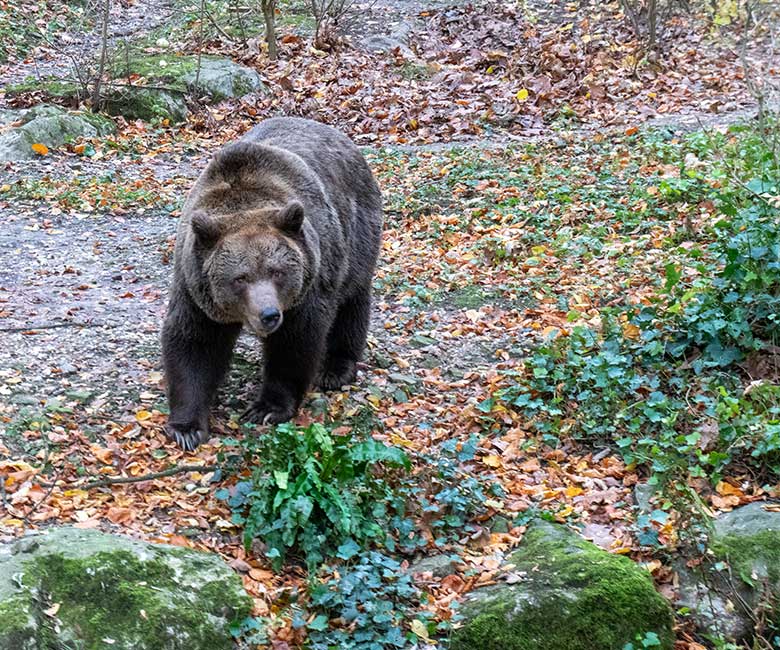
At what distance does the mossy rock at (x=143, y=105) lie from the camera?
14.9 m

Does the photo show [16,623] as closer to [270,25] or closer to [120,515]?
[120,515]

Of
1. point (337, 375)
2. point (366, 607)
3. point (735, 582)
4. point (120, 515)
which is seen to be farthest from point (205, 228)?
point (735, 582)

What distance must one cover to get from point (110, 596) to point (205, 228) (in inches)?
101

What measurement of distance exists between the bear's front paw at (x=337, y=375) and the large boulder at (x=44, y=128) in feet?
24.3

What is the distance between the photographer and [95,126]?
555 inches

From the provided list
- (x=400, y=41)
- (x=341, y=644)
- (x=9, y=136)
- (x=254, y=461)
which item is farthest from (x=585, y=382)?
(x=400, y=41)

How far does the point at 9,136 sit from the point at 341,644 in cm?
1079

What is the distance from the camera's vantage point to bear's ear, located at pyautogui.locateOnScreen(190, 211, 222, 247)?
6062 mm

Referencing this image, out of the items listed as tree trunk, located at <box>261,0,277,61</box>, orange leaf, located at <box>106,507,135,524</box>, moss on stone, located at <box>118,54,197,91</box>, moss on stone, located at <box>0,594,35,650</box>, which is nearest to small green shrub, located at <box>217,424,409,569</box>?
orange leaf, located at <box>106,507,135,524</box>

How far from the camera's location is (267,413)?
668 centimetres

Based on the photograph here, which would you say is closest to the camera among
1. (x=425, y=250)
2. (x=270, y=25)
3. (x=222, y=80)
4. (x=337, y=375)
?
(x=337, y=375)

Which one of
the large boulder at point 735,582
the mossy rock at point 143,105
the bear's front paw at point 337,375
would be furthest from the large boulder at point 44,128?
the large boulder at point 735,582

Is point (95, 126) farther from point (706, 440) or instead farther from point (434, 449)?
point (706, 440)

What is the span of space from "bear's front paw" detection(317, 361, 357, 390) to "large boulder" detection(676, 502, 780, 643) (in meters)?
3.18
